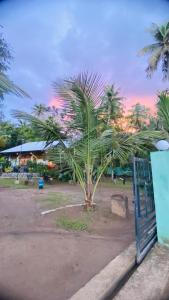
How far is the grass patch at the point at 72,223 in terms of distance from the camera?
4.51m

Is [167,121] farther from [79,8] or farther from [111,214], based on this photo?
[79,8]

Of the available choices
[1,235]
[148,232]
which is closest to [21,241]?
[1,235]

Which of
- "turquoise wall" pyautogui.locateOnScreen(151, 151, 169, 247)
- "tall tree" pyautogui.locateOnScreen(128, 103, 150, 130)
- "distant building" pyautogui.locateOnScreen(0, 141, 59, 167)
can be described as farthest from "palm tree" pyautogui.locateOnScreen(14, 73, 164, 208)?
"tall tree" pyautogui.locateOnScreen(128, 103, 150, 130)

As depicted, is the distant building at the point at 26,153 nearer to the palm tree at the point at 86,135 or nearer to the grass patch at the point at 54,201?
the grass patch at the point at 54,201

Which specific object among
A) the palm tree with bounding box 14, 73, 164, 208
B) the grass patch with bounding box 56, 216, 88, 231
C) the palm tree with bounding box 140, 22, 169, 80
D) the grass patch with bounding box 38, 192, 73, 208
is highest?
the palm tree with bounding box 140, 22, 169, 80

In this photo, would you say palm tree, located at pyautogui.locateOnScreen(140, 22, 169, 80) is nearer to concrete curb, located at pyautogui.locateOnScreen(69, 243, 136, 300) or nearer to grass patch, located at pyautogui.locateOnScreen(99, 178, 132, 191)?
grass patch, located at pyautogui.locateOnScreen(99, 178, 132, 191)

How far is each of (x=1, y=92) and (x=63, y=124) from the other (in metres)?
3.45

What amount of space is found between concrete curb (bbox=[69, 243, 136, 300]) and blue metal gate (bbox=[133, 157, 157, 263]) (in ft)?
0.69

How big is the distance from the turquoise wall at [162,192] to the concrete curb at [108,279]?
69cm

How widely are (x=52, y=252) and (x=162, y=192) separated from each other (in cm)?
203

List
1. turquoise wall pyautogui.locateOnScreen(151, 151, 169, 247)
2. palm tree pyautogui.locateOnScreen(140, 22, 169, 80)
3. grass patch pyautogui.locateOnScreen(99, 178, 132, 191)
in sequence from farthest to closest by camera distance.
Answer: palm tree pyautogui.locateOnScreen(140, 22, 169, 80)
grass patch pyautogui.locateOnScreen(99, 178, 132, 191)
turquoise wall pyautogui.locateOnScreen(151, 151, 169, 247)

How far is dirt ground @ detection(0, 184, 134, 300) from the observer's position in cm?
244

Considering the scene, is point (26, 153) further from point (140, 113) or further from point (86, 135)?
point (86, 135)

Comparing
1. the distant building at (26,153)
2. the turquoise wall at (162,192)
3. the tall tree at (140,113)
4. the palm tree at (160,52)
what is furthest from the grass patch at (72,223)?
the tall tree at (140,113)
